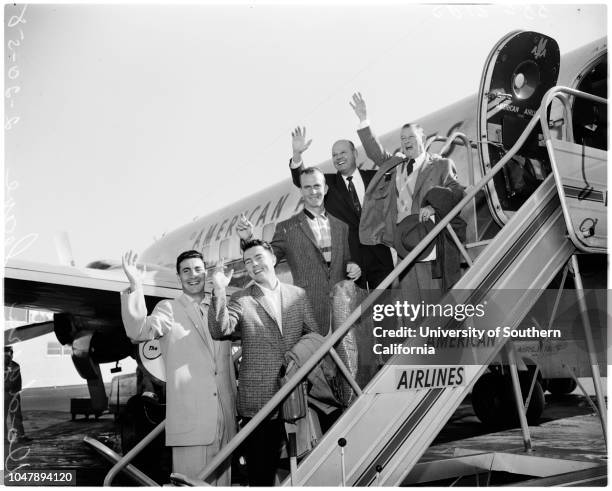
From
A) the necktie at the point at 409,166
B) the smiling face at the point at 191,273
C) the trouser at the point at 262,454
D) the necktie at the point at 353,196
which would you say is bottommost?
the trouser at the point at 262,454

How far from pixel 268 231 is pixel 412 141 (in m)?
4.03

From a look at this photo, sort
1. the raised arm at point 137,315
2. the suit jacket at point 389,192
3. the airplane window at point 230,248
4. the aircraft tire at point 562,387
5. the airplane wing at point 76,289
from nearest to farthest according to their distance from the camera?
the raised arm at point 137,315
the suit jacket at point 389,192
the airplane wing at point 76,289
the airplane window at point 230,248
the aircraft tire at point 562,387

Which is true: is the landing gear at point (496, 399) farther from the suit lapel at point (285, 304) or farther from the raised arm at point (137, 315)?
the raised arm at point (137, 315)

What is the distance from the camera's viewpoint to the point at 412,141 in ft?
14.4

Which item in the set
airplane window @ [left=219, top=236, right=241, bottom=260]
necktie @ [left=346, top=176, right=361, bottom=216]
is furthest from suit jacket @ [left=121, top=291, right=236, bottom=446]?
airplane window @ [left=219, top=236, right=241, bottom=260]

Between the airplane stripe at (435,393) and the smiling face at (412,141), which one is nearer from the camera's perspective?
the airplane stripe at (435,393)

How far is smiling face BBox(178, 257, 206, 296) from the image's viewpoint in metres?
3.79

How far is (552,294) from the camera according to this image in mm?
4879

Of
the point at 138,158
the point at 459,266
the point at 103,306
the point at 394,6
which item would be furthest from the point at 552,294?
the point at 103,306

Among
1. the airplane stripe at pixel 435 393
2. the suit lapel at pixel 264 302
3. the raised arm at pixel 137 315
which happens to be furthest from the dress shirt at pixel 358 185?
the raised arm at pixel 137 315

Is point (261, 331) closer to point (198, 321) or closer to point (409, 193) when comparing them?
point (198, 321)

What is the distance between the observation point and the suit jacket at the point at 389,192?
4.26 meters

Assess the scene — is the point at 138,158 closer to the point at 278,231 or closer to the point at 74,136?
the point at 74,136

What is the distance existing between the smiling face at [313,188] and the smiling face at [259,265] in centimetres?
62
